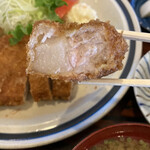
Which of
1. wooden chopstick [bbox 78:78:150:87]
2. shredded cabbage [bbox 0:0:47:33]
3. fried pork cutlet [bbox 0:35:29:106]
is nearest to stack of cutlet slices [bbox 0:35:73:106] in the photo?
fried pork cutlet [bbox 0:35:29:106]

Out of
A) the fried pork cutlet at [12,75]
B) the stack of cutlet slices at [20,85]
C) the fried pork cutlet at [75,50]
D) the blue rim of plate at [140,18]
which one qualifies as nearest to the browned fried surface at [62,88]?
the stack of cutlet slices at [20,85]

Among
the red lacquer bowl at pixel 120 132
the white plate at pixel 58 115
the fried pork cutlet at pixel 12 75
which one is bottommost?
the red lacquer bowl at pixel 120 132

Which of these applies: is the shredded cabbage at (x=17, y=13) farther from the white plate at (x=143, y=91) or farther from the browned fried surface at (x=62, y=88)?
the white plate at (x=143, y=91)

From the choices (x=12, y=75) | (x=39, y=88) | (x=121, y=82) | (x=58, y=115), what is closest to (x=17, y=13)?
(x=12, y=75)

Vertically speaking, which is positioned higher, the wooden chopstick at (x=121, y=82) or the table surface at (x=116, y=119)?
the wooden chopstick at (x=121, y=82)

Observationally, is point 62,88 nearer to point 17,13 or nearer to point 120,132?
point 120,132

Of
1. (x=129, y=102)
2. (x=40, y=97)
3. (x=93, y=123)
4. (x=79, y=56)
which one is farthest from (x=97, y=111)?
(x=79, y=56)

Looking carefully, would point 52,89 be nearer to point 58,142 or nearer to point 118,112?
point 58,142
